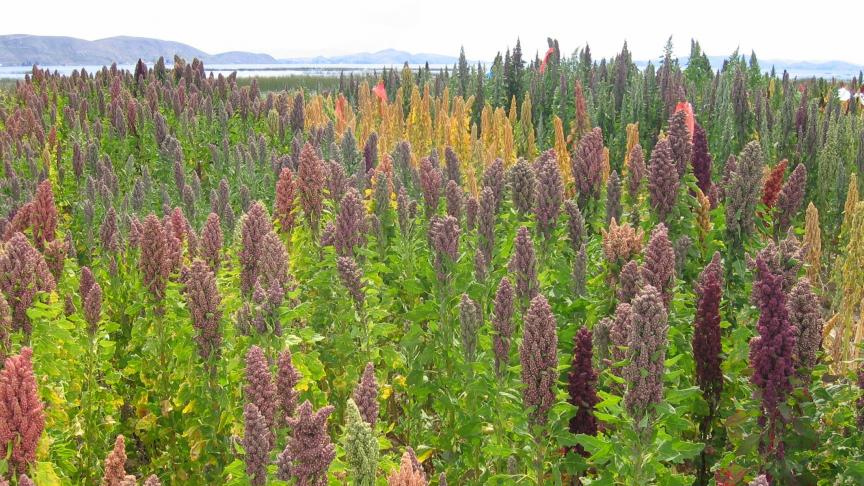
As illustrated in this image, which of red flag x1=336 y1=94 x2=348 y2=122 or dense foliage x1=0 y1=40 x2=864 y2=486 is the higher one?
red flag x1=336 y1=94 x2=348 y2=122

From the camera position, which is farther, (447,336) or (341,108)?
(341,108)

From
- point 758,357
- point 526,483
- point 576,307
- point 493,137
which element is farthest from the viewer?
point 493,137

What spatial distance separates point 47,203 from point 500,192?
3.40m

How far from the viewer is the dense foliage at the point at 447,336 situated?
2877 mm

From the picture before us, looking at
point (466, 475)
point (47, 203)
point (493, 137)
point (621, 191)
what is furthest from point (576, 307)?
point (493, 137)

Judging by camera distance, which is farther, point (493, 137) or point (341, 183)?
point (493, 137)

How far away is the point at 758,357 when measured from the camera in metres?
3.11

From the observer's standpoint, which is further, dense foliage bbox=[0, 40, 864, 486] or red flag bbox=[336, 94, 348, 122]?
red flag bbox=[336, 94, 348, 122]

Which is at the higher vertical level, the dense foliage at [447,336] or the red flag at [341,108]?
the red flag at [341,108]

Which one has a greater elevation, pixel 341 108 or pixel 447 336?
pixel 341 108

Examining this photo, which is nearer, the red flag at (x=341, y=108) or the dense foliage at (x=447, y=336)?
the dense foliage at (x=447, y=336)

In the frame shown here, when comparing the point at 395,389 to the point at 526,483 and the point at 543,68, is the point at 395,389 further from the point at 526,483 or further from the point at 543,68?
the point at 543,68

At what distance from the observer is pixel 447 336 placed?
425cm

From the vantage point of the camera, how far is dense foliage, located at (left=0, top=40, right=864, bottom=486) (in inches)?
113
